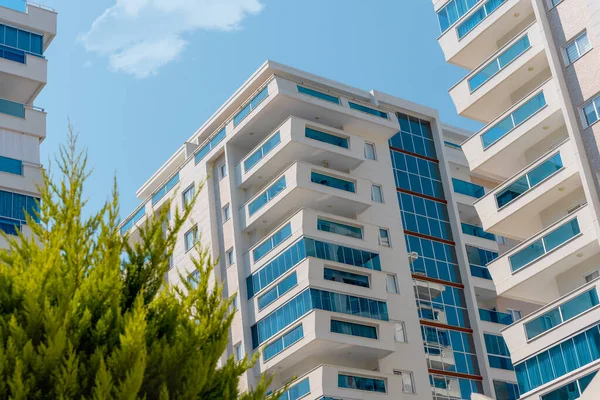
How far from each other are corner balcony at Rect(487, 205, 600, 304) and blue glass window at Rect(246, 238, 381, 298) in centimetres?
1143

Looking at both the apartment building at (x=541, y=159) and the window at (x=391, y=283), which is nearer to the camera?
the apartment building at (x=541, y=159)

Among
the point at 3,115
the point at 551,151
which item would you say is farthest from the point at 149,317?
the point at 3,115

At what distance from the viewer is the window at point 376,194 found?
165 ft

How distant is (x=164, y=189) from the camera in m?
55.7

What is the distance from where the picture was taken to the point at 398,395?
43.0 m

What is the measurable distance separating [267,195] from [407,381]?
1181 cm

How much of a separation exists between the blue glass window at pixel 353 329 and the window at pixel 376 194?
859 centimetres

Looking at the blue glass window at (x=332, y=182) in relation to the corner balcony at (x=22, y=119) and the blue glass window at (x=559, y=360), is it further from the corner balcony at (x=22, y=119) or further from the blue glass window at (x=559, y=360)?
the blue glass window at (x=559, y=360)

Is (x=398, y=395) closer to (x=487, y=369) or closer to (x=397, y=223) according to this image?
(x=487, y=369)

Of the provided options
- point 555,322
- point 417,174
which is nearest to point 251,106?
point 417,174

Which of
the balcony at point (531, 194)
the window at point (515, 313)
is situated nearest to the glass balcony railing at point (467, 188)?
the window at point (515, 313)

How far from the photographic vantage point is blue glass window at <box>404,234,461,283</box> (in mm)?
49938

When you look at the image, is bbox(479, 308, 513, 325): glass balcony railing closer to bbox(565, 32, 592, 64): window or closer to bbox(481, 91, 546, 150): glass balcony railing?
bbox(481, 91, 546, 150): glass balcony railing

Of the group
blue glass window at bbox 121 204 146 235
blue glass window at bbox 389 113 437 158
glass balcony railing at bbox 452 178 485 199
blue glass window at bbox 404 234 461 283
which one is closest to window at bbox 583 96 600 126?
blue glass window at bbox 404 234 461 283
